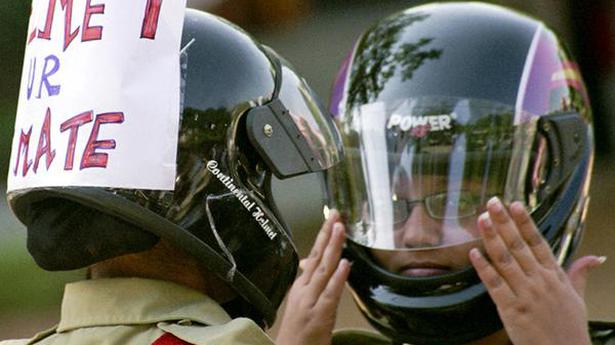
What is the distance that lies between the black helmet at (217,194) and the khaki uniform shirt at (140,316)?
0.25 ft

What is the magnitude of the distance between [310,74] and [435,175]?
8.74 m

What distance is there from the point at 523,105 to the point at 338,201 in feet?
1.91

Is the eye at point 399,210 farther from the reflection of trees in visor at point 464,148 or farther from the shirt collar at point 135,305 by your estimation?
the shirt collar at point 135,305

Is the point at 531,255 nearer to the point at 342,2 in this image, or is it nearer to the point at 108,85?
the point at 108,85

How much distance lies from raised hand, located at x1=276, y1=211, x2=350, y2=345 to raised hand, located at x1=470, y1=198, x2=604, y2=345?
39 centimetres

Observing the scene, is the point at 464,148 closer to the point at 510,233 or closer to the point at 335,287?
the point at 510,233

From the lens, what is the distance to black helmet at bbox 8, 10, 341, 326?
9.68 ft

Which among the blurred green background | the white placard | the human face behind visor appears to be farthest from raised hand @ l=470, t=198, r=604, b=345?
the blurred green background

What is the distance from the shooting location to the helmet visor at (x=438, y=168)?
3.90 metres

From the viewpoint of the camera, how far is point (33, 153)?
10.2 feet

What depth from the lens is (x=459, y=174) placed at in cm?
391

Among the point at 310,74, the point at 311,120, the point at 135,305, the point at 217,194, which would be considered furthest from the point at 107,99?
the point at 310,74

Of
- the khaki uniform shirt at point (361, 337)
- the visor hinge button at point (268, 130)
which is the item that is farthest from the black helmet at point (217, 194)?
the khaki uniform shirt at point (361, 337)

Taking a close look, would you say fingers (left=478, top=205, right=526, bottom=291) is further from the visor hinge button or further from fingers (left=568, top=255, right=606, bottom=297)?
the visor hinge button
